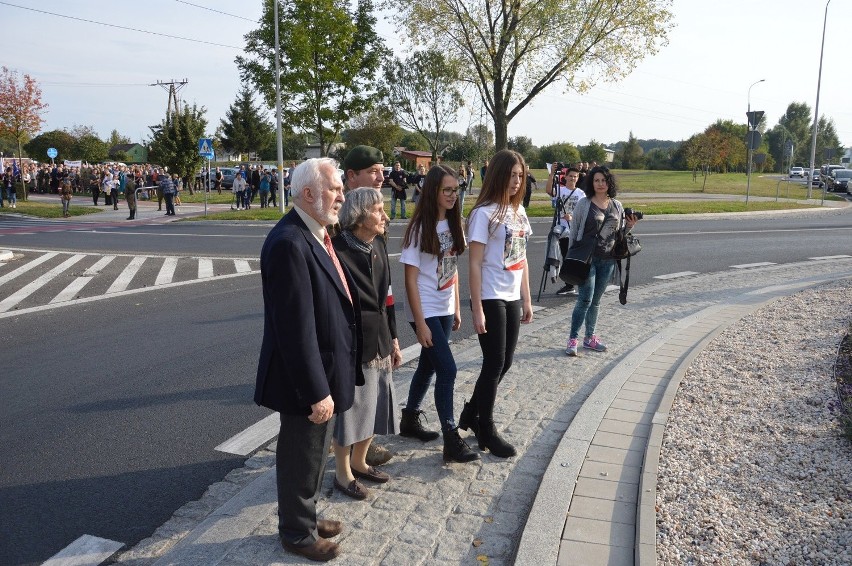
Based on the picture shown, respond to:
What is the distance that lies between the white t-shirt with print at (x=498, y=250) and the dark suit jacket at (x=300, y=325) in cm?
123

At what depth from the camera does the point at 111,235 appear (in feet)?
64.7

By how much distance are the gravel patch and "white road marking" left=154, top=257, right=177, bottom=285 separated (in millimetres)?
8800

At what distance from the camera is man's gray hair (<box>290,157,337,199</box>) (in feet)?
9.93

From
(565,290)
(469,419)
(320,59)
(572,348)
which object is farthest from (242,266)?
(320,59)

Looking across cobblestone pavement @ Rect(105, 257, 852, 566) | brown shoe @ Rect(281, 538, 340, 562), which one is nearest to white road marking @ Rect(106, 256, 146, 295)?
cobblestone pavement @ Rect(105, 257, 852, 566)

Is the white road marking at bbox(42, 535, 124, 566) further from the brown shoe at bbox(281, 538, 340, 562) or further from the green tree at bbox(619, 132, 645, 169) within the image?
the green tree at bbox(619, 132, 645, 169)

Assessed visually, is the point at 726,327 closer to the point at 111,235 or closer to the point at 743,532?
the point at 743,532

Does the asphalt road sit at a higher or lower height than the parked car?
lower

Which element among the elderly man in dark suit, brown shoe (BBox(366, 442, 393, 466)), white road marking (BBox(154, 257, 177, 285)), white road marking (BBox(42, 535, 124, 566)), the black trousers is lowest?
white road marking (BBox(42, 535, 124, 566))

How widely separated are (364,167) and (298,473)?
6.50ft

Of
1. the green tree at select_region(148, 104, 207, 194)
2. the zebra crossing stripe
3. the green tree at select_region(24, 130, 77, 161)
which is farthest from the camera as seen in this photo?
the green tree at select_region(24, 130, 77, 161)

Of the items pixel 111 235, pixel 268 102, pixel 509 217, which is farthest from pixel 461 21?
pixel 509 217

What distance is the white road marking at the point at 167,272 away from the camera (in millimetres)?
11664

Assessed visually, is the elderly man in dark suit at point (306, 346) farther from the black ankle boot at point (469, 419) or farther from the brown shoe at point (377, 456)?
the black ankle boot at point (469, 419)
